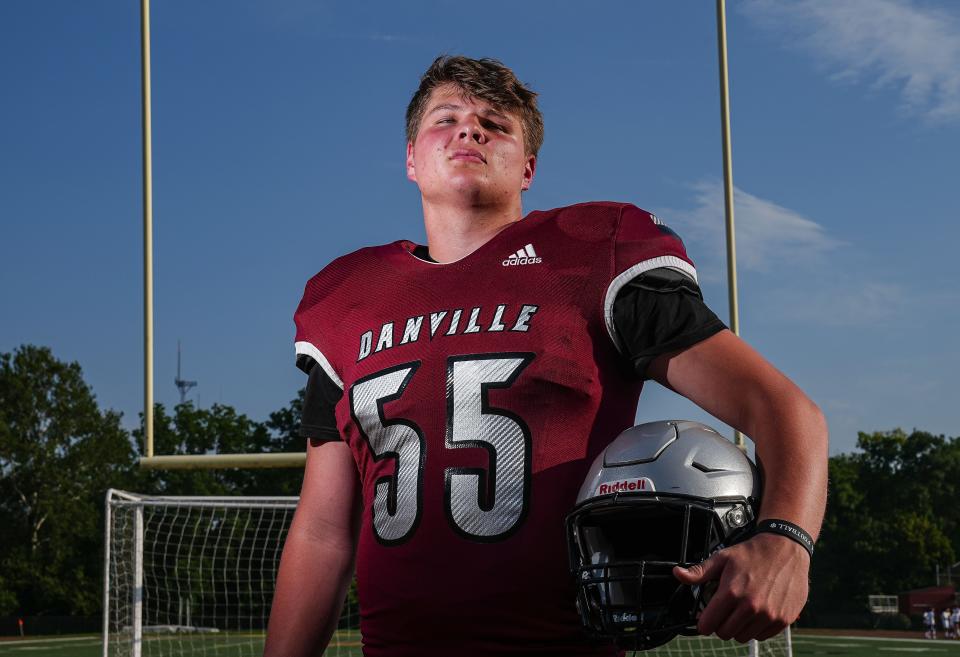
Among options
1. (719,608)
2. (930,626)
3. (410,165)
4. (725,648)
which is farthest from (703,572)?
(930,626)

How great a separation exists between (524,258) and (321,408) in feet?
1.44

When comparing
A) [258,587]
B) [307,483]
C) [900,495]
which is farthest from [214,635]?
[900,495]

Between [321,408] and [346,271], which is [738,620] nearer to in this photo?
[321,408]

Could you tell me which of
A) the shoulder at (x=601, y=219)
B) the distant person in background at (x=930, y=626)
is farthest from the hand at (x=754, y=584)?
the distant person in background at (x=930, y=626)

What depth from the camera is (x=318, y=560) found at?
5.91 ft

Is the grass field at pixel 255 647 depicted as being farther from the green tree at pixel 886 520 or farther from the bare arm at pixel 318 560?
the green tree at pixel 886 520

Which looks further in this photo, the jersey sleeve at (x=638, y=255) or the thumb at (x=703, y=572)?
the jersey sleeve at (x=638, y=255)

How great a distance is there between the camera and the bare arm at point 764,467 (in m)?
1.20

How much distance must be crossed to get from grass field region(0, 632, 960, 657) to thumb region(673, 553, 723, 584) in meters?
12.9

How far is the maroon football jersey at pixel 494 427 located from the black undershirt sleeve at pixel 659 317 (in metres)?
0.02

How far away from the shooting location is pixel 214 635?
1759 cm

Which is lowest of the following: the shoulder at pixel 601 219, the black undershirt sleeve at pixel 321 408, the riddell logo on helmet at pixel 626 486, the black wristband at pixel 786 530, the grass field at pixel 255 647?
the grass field at pixel 255 647

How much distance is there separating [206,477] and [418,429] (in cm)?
3851

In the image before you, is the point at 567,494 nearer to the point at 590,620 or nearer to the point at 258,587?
the point at 590,620
